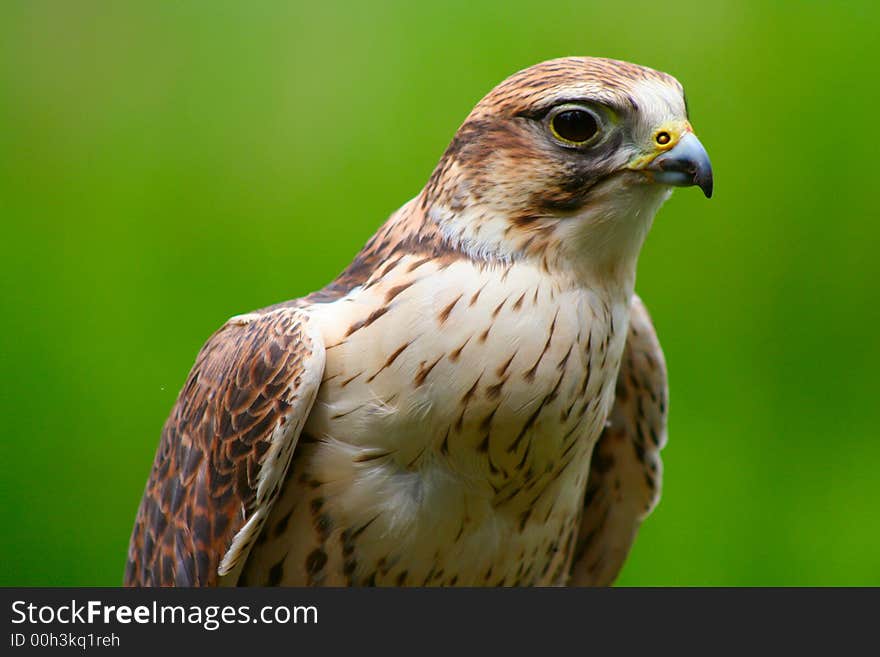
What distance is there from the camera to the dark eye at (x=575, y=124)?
1.39m

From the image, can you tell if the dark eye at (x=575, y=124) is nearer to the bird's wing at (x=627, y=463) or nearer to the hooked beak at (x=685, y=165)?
the hooked beak at (x=685, y=165)

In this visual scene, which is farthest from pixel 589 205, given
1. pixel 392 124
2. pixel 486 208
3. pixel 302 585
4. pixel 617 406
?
pixel 392 124

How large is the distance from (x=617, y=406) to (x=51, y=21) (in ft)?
5.14

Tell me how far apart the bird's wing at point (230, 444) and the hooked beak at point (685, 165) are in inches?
21.4

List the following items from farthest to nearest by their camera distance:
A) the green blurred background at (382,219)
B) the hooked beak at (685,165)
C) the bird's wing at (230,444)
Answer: the green blurred background at (382,219) → the bird's wing at (230,444) → the hooked beak at (685,165)

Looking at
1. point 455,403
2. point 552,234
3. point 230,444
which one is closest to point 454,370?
point 455,403

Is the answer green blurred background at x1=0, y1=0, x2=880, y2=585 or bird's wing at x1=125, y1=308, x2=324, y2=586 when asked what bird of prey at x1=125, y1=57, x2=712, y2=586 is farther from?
green blurred background at x1=0, y1=0, x2=880, y2=585

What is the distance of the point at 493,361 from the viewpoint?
4.71 feet

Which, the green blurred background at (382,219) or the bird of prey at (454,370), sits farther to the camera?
the green blurred background at (382,219)

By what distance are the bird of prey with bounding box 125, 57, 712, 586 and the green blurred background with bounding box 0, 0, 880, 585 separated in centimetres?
93

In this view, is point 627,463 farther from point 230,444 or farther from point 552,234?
point 230,444

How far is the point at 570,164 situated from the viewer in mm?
1396

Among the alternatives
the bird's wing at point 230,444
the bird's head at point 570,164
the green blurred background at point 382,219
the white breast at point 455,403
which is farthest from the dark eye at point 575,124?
the green blurred background at point 382,219

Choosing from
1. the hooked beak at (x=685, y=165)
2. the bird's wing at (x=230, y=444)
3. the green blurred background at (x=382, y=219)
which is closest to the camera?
the hooked beak at (x=685, y=165)
